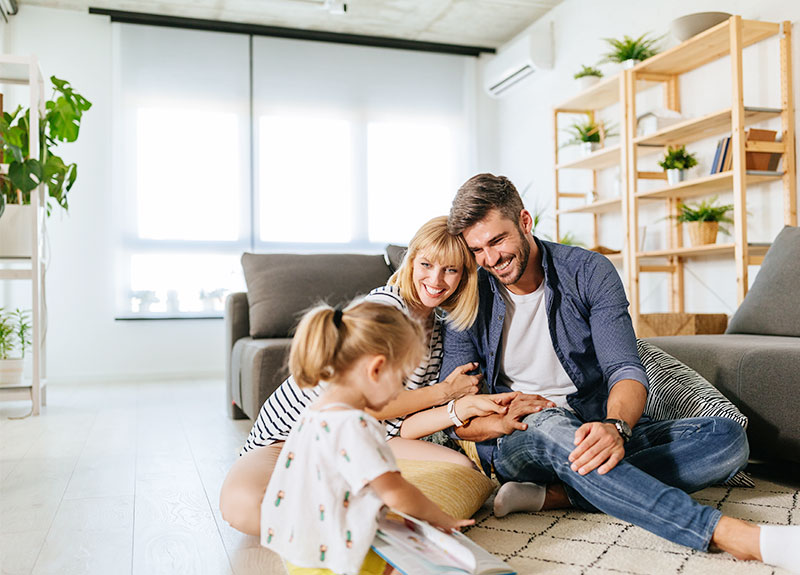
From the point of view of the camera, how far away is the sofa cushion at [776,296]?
2.45 meters

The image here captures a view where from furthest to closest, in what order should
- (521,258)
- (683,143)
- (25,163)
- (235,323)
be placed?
(683,143)
(25,163)
(235,323)
(521,258)

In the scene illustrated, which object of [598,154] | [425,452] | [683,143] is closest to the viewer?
Result: [425,452]

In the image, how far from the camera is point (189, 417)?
3459mm

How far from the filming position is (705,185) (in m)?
3.51

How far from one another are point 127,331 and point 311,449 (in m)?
4.36

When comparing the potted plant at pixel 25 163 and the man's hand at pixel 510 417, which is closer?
the man's hand at pixel 510 417

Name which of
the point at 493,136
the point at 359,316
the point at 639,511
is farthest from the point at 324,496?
the point at 493,136

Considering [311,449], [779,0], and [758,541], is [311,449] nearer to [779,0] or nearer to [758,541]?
[758,541]

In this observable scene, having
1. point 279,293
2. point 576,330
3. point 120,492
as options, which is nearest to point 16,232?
point 279,293

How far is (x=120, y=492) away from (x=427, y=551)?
1166 mm

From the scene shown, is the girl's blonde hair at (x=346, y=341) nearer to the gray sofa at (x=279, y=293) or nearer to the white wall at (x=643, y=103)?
the gray sofa at (x=279, y=293)

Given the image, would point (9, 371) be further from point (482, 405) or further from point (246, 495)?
point (482, 405)

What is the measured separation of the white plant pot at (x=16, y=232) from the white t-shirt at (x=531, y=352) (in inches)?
107

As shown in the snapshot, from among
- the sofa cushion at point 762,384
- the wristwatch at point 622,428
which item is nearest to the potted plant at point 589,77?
the sofa cushion at point 762,384
